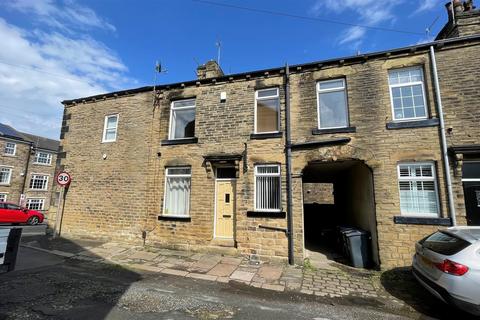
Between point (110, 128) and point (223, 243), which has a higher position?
point (110, 128)

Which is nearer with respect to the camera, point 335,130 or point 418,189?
point 418,189

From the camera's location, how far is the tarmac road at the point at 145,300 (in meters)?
4.65

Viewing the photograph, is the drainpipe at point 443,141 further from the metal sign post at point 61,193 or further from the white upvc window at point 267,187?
the metal sign post at point 61,193

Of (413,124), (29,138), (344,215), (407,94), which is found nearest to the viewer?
(413,124)

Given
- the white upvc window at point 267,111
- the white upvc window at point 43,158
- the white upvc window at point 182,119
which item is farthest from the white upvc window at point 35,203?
the white upvc window at point 267,111

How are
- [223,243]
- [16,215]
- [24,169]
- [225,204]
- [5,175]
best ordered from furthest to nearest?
1. [24,169]
2. [5,175]
3. [16,215]
4. [225,204]
5. [223,243]

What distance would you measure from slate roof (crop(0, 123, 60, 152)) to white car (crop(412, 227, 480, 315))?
119ft

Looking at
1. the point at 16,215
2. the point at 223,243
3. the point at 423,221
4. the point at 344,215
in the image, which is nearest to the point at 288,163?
the point at 223,243

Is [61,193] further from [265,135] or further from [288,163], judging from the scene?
[288,163]

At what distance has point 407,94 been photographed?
26.8 feet

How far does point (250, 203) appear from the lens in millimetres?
8938

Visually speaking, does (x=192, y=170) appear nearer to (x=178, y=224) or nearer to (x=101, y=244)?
(x=178, y=224)

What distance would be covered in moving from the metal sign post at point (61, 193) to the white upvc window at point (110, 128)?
7.79 ft

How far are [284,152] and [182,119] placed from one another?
15.4ft
